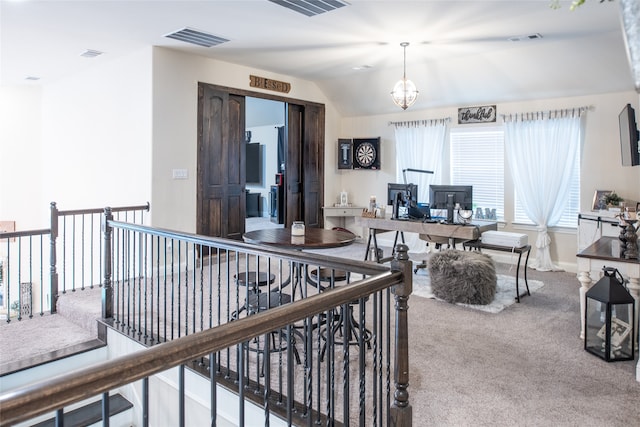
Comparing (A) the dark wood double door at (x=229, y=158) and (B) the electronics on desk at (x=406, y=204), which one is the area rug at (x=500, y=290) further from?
(A) the dark wood double door at (x=229, y=158)

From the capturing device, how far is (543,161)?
5969mm

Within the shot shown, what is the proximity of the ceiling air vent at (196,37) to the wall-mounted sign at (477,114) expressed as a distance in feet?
12.4

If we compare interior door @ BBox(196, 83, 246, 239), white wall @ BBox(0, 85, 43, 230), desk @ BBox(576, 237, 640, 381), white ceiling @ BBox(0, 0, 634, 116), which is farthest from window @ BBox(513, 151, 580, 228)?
white wall @ BBox(0, 85, 43, 230)

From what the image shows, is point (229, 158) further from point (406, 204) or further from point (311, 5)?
point (311, 5)

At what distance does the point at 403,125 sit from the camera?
291 inches

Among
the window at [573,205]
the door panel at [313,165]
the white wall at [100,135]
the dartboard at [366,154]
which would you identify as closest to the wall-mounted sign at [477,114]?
the window at [573,205]

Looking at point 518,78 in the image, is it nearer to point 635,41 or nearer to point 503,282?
point 503,282

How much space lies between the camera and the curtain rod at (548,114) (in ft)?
18.7

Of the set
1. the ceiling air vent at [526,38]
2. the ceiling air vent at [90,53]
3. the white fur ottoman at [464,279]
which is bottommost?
the white fur ottoman at [464,279]

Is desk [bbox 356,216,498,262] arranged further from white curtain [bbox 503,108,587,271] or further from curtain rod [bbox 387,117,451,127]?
curtain rod [bbox 387,117,451,127]

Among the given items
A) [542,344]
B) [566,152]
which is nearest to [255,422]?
[542,344]

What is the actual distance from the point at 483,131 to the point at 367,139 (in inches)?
79.2

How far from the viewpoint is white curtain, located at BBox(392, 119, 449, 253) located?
698cm

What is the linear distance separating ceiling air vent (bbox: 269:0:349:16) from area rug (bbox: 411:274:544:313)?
2.98 m
